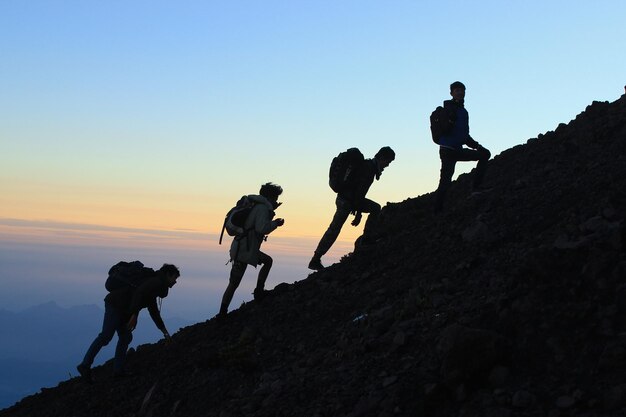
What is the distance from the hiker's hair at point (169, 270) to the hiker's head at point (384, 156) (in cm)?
449

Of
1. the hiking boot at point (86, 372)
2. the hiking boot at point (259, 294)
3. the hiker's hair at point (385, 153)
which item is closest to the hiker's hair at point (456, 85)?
the hiker's hair at point (385, 153)

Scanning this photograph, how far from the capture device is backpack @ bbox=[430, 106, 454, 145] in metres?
13.4

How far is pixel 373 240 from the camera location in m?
15.7

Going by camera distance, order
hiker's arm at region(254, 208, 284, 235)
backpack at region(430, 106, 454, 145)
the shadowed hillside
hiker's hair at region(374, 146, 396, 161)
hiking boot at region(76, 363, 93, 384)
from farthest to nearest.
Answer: hiker's hair at region(374, 146, 396, 161), backpack at region(430, 106, 454, 145), hiking boot at region(76, 363, 93, 384), hiker's arm at region(254, 208, 284, 235), the shadowed hillside

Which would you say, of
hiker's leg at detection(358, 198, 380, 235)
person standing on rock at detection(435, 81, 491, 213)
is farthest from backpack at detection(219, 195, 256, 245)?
person standing on rock at detection(435, 81, 491, 213)

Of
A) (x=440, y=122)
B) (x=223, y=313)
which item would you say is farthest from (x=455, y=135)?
(x=223, y=313)

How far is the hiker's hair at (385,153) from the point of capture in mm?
13703

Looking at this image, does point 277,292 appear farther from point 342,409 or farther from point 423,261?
point 342,409

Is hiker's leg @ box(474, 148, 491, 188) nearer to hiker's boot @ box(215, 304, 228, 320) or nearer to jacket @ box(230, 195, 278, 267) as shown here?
jacket @ box(230, 195, 278, 267)

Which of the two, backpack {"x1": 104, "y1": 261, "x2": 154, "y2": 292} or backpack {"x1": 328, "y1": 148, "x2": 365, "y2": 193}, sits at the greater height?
backpack {"x1": 328, "y1": 148, "x2": 365, "y2": 193}

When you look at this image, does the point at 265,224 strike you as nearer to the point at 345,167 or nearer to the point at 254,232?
the point at 254,232

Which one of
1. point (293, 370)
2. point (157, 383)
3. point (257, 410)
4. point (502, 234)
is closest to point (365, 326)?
point (293, 370)

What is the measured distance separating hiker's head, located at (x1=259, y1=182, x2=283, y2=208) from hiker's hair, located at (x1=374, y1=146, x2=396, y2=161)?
7.96 feet

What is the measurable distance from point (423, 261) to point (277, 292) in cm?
354
